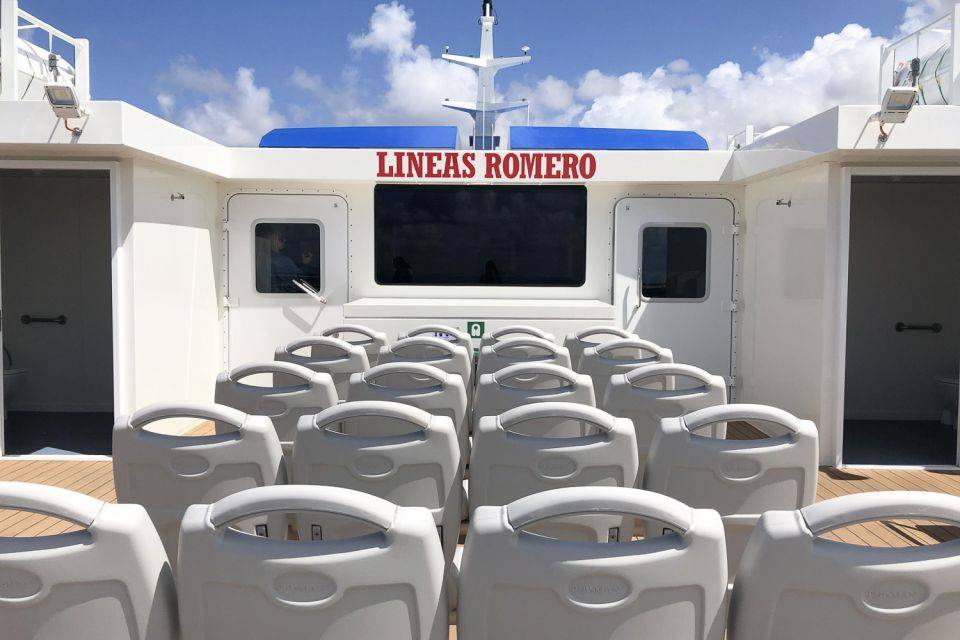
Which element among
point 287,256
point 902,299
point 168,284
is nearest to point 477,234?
point 287,256

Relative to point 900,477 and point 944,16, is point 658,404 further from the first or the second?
point 944,16

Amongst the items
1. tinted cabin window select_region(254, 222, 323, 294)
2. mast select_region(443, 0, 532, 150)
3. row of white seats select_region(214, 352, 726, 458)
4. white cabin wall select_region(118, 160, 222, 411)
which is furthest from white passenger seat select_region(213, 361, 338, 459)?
mast select_region(443, 0, 532, 150)

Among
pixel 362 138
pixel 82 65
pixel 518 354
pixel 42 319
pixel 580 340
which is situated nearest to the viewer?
pixel 518 354

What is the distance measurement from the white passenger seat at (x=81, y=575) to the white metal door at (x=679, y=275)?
272 inches

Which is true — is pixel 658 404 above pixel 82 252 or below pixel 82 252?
below

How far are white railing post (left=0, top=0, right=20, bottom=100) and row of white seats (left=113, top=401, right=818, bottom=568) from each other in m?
4.75

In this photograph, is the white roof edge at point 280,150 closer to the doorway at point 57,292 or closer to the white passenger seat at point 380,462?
the doorway at point 57,292

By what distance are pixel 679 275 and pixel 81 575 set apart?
7327 mm

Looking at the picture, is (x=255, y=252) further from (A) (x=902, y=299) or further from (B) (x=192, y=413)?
(A) (x=902, y=299)

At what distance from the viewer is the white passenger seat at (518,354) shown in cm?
453

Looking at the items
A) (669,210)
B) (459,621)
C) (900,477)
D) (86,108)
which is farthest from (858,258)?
(459,621)

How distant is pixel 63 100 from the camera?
5062 mm

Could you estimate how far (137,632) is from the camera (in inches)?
64.1

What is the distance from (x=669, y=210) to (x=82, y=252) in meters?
5.94
